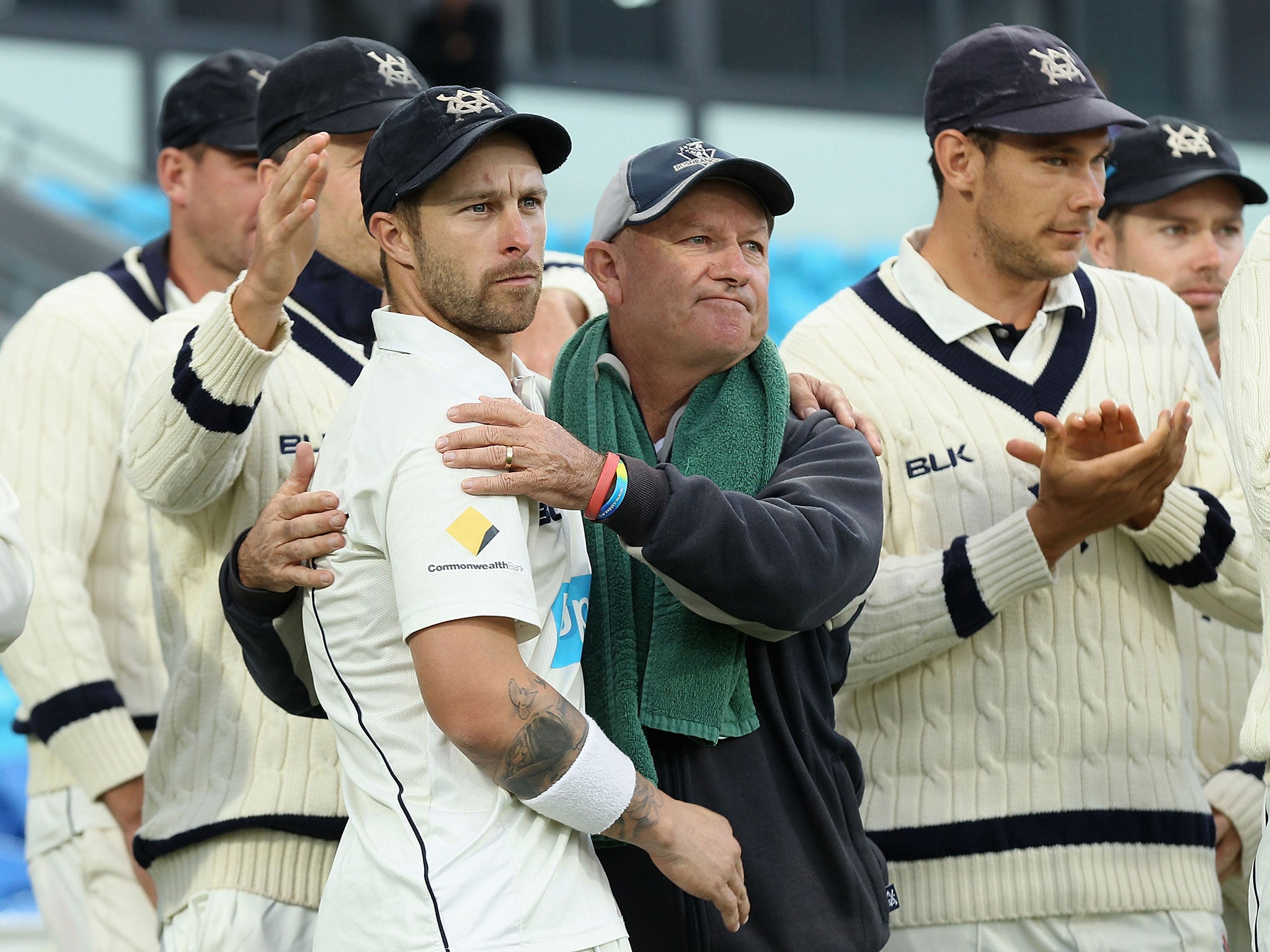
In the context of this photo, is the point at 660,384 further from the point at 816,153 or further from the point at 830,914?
the point at 816,153

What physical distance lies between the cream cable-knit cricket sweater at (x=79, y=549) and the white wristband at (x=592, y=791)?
139 centimetres

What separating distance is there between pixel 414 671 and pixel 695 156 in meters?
0.83

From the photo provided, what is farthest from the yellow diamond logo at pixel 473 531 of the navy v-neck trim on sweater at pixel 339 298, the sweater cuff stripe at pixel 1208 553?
the sweater cuff stripe at pixel 1208 553

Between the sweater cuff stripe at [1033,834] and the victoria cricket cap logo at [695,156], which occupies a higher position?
the victoria cricket cap logo at [695,156]

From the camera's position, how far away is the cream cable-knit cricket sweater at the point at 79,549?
9.98 feet

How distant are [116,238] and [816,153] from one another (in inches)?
180

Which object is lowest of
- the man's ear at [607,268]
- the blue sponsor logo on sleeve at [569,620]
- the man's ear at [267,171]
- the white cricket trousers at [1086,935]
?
the white cricket trousers at [1086,935]

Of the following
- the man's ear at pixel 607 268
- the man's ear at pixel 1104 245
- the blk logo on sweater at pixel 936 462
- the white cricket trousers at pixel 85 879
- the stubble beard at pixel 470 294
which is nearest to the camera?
the stubble beard at pixel 470 294

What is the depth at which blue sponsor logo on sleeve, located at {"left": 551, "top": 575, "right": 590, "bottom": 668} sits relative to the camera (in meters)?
2.02

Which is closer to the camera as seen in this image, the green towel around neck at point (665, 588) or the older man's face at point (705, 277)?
the green towel around neck at point (665, 588)

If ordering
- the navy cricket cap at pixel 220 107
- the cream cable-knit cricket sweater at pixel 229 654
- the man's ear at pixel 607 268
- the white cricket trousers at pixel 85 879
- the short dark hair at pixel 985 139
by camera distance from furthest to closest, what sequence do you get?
the navy cricket cap at pixel 220 107, the white cricket trousers at pixel 85 879, the short dark hair at pixel 985 139, the cream cable-knit cricket sweater at pixel 229 654, the man's ear at pixel 607 268

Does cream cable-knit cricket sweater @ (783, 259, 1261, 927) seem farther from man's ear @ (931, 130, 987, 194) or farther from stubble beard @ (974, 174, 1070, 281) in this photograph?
man's ear @ (931, 130, 987, 194)

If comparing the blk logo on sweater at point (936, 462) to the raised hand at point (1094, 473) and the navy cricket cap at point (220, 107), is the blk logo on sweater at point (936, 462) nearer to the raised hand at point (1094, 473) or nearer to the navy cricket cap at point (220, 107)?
the raised hand at point (1094, 473)

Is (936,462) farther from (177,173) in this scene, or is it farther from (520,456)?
(177,173)
